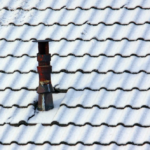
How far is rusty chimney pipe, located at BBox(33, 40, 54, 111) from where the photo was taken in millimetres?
4105

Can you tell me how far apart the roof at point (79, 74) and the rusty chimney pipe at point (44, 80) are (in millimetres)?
79

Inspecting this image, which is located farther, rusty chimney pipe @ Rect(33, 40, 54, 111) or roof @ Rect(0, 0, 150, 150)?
rusty chimney pipe @ Rect(33, 40, 54, 111)

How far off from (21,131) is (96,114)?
71cm

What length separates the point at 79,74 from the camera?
14.5ft

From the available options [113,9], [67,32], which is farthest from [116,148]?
[113,9]

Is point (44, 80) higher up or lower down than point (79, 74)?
lower down

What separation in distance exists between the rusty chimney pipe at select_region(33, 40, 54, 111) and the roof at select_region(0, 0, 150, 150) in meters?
0.08

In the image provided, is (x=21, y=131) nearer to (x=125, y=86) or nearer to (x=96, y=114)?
(x=96, y=114)

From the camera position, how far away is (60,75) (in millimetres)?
4457

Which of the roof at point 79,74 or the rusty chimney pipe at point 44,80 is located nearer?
the roof at point 79,74

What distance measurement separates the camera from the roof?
12.5 ft

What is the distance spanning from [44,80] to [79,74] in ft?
1.53

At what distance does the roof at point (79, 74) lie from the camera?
3.82 meters

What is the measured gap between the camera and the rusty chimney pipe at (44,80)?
13.5ft
